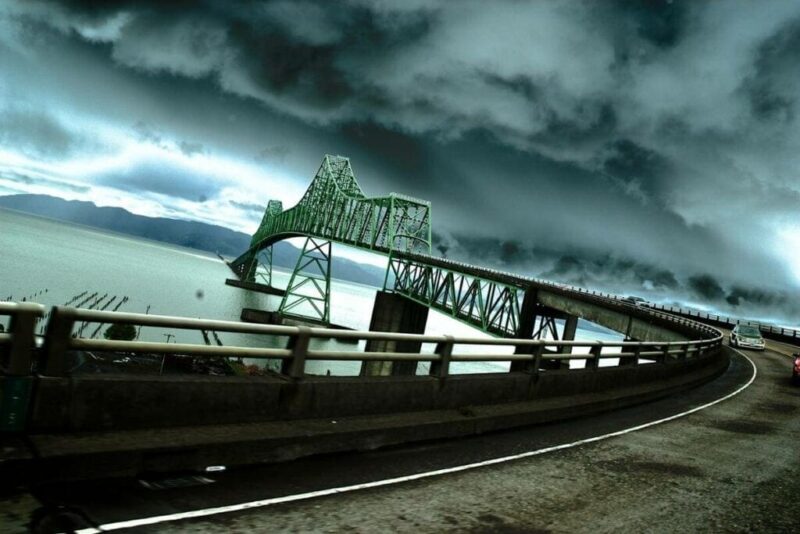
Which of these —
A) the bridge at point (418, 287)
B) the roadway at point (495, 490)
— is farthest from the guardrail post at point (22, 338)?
the bridge at point (418, 287)

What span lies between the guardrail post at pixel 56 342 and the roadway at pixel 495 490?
3.27 ft

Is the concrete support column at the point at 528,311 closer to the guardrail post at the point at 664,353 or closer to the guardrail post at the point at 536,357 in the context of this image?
the guardrail post at the point at 664,353

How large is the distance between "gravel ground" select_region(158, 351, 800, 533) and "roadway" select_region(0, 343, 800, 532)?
2cm

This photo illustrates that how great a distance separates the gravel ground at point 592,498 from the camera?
179 inches

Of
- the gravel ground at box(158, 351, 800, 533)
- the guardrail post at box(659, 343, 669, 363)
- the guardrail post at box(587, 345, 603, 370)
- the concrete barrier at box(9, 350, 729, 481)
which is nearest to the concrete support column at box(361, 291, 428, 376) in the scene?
the guardrail post at box(659, 343, 669, 363)

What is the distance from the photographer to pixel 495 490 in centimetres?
577

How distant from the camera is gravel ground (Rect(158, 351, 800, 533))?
4.55 meters

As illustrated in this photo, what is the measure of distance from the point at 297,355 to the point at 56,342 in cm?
241

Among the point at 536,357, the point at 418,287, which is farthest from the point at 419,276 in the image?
the point at 536,357

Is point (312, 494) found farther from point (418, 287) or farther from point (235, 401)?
point (418, 287)

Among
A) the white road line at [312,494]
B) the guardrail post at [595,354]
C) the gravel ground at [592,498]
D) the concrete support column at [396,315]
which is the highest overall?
the guardrail post at [595,354]

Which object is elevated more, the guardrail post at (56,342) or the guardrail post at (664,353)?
the guardrail post at (664,353)

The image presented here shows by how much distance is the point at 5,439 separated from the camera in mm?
4430

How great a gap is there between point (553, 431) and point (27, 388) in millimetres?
7386
